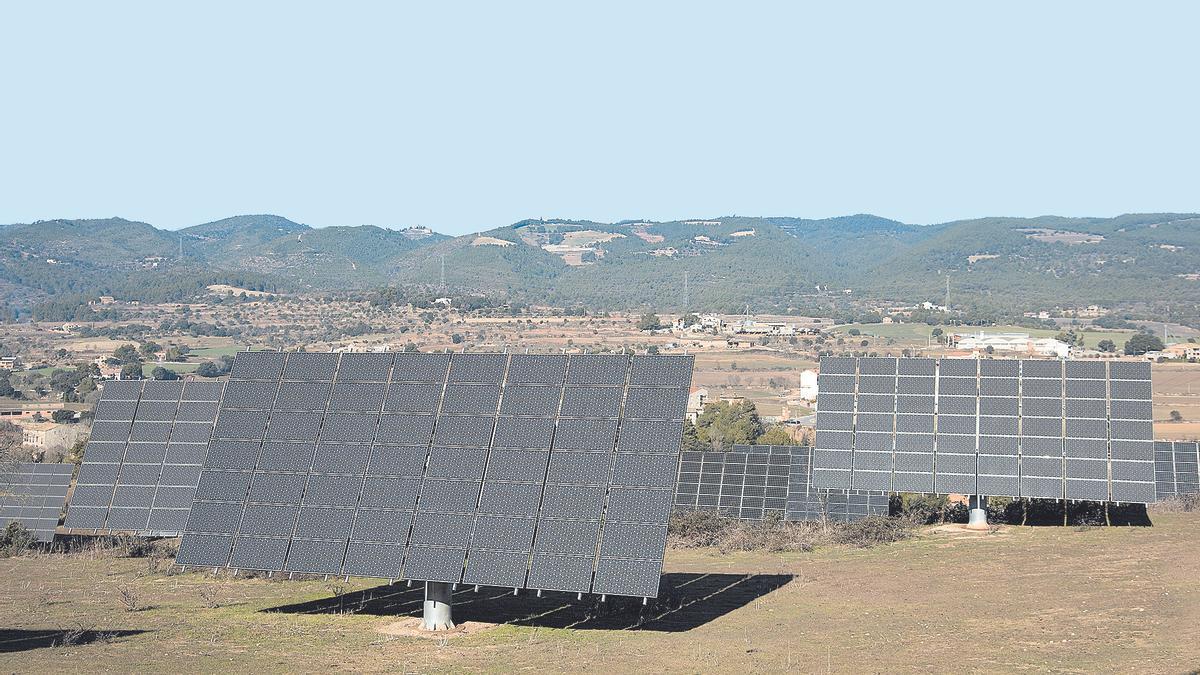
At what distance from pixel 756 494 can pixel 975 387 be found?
7.06 metres

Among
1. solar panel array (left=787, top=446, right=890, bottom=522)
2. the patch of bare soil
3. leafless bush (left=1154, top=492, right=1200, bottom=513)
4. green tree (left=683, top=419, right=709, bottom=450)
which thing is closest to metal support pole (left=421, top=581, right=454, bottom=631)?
the patch of bare soil

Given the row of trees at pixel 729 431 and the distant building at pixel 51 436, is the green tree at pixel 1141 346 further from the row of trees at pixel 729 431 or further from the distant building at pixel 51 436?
the distant building at pixel 51 436

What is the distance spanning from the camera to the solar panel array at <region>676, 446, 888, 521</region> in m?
38.2

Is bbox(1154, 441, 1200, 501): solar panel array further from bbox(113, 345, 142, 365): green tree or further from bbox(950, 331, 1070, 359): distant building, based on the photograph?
bbox(113, 345, 142, 365): green tree

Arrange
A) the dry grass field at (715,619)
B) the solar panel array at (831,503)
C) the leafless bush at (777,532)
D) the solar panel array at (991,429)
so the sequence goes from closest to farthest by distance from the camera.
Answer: the dry grass field at (715,619) < the solar panel array at (991,429) < the leafless bush at (777,532) < the solar panel array at (831,503)

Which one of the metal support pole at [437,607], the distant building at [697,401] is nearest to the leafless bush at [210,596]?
the metal support pole at [437,607]

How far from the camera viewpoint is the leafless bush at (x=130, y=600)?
27781mm

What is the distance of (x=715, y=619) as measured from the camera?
2586cm

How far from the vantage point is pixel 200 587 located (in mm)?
30453

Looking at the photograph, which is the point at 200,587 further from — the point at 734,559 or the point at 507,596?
the point at 734,559

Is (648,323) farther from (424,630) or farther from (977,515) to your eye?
(424,630)

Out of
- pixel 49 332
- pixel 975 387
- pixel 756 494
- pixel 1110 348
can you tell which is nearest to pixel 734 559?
pixel 756 494

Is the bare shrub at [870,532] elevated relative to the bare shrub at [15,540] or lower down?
elevated

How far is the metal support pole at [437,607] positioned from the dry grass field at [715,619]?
17.7 inches
